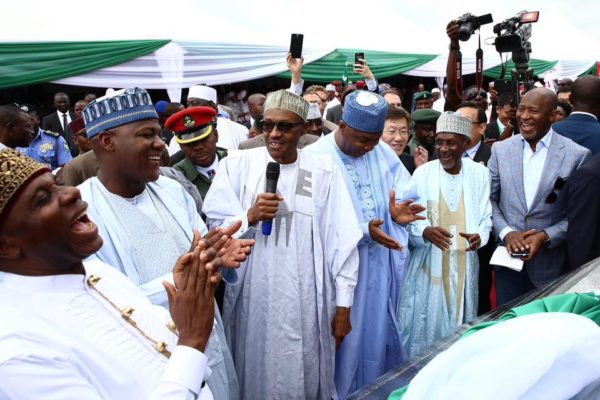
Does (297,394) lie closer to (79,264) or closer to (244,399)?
(244,399)

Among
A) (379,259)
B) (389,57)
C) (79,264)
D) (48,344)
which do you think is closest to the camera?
(48,344)

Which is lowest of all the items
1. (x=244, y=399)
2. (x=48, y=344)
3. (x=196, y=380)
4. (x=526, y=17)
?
(x=244, y=399)

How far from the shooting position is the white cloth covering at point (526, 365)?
1260mm

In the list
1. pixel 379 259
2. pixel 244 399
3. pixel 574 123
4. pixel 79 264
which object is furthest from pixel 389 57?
pixel 79 264

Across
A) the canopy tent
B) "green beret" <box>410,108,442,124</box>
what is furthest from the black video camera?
the canopy tent

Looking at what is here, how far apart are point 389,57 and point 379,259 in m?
11.7

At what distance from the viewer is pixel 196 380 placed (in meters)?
1.36

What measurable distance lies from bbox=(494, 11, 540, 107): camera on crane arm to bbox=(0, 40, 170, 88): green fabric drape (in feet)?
19.7

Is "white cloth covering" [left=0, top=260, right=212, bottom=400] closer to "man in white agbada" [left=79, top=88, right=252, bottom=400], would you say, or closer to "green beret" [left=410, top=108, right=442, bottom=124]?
"man in white agbada" [left=79, top=88, right=252, bottom=400]

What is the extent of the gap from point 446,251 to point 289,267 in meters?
1.34

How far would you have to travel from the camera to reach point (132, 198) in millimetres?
2246

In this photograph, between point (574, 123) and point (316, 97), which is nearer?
point (574, 123)

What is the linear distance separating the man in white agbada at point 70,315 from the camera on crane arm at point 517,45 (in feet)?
16.6

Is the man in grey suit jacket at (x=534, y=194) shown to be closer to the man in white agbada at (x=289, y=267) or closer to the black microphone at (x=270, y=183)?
the man in white agbada at (x=289, y=267)
